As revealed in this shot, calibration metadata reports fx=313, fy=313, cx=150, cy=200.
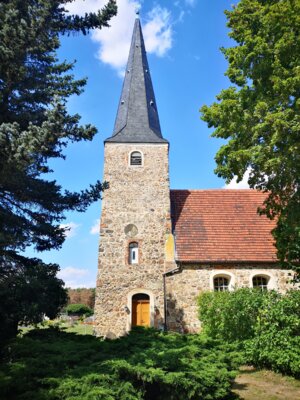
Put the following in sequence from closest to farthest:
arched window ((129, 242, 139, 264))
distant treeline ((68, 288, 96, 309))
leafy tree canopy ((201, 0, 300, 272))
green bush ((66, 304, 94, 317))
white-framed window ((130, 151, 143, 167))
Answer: leafy tree canopy ((201, 0, 300, 272)) < arched window ((129, 242, 139, 264)) < white-framed window ((130, 151, 143, 167)) < green bush ((66, 304, 94, 317)) < distant treeline ((68, 288, 96, 309))

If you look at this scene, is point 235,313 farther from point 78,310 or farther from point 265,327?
point 78,310

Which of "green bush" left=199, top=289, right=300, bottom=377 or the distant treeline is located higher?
the distant treeline

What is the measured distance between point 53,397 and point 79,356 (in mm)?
1718

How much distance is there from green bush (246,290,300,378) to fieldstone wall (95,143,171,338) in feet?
19.3

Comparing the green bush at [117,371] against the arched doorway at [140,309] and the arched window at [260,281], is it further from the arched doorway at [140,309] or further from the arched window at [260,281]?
the arched window at [260,281]

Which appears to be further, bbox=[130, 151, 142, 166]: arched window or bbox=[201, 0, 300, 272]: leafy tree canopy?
bbox=[130, 151, 142, 166]: arched window

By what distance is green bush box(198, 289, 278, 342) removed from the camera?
30.2 ft

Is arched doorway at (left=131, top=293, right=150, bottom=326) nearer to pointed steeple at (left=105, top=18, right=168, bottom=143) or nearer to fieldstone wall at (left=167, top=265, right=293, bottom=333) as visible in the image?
fieldstone wall at (left=167, top=265, right=293, bottom=333)

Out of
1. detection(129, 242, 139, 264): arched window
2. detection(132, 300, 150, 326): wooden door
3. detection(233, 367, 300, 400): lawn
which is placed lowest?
detection(233, 367, 300, 400): lawn

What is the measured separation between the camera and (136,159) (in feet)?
54.8

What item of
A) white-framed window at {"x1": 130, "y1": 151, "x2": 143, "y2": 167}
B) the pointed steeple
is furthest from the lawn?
the pointed steeple

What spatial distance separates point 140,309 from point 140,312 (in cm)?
13

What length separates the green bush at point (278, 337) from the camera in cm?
787

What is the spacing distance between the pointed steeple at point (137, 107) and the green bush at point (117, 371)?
12.2 metres
